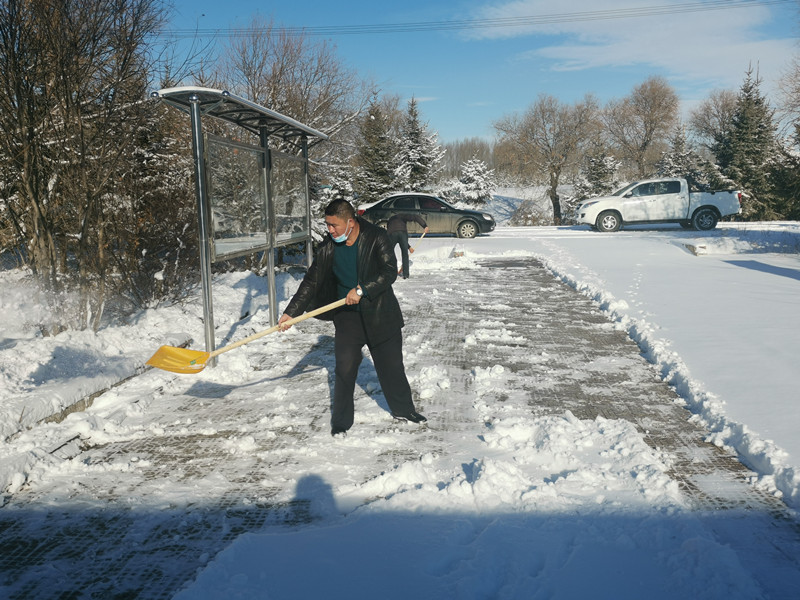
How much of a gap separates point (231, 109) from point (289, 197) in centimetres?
188

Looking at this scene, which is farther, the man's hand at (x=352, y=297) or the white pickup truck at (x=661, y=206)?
the white pickup truck at (x=661, y=206)

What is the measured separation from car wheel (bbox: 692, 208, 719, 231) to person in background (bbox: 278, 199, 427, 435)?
19.2m

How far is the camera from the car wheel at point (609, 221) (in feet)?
69.5

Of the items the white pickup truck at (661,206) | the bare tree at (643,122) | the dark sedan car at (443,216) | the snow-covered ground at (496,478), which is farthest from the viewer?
the bare tree at (643,122)

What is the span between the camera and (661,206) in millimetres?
20719

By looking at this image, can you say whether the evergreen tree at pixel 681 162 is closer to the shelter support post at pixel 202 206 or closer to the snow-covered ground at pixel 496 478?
the snow-covered ground at pixel 496 478

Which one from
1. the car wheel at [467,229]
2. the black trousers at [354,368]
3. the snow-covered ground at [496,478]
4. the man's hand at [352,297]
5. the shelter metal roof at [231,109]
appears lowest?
the snow-covered ground at [496,478]

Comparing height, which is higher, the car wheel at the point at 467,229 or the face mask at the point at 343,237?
the face mask at the point at 343,237

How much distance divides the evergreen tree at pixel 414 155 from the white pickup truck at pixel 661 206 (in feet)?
55.6

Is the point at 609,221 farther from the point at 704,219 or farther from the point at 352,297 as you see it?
the point at 352,297

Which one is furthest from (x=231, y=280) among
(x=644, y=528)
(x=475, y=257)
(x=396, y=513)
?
(x=644, y=528)

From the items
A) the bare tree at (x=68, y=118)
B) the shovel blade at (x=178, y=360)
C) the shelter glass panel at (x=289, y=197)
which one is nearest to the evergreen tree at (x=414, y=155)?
the shelter glass panel at (x=289, y=197)

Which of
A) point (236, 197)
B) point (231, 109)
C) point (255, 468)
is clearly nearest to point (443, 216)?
point (231, 109)

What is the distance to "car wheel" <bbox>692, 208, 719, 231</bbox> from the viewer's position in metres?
20.7
